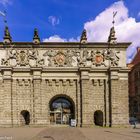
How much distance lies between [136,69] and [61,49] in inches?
1311

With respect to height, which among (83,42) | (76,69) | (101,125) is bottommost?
(101,125)

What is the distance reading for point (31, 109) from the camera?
38969mm

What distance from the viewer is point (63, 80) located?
39.7 meters

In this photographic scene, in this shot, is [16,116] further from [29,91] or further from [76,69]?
[76,69]

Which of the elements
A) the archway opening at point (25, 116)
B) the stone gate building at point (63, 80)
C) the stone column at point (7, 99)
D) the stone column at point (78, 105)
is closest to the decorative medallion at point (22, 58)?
the stone gate building at point (63, 80)

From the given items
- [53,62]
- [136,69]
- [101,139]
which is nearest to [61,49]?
[53,62]

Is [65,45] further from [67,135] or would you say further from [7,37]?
[67,135]

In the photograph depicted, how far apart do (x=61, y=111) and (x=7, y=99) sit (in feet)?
24.0

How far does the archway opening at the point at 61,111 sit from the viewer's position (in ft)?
138

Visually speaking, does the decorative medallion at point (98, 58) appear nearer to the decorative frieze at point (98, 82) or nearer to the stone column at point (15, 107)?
the decorative frieze at point (98, 82)

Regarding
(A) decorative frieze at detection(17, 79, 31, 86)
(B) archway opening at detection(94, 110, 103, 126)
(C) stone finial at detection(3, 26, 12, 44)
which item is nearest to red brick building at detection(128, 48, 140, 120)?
(B) archway opening at detection(94, 110, 103, 126)

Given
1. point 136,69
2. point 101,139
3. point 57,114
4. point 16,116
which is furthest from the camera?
point 136,69

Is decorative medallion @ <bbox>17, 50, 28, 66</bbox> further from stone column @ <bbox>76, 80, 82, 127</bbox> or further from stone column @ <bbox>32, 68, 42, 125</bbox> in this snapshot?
stone column @ <bbox>76, 80, 82, 127</bbox>

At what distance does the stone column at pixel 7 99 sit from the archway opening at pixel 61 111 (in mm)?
5610
